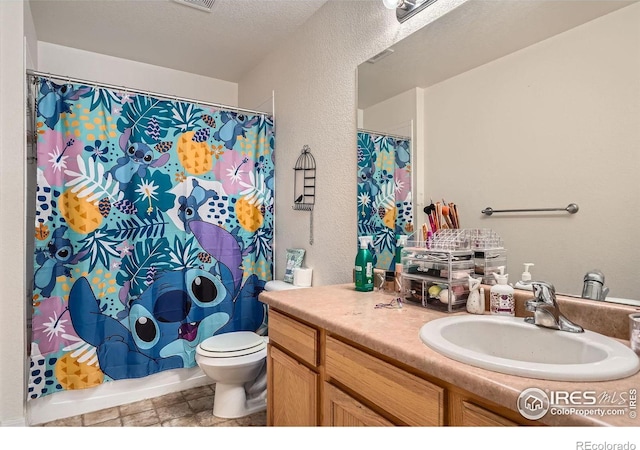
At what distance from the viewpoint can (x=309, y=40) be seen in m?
2.42

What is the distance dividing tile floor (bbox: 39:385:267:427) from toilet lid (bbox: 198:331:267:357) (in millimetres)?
398

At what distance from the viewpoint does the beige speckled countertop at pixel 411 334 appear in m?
0.70

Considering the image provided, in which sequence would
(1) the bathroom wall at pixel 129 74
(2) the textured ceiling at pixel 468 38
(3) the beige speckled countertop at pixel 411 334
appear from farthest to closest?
1. (1) the bathroom wall at pixel 129 74
2. (2) the textured ceiling at pixel 468 38
3. (3) the beige speckled countertop at pixel 411 334

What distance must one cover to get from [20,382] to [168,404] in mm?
785

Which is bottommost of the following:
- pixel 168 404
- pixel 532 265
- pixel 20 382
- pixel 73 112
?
pixel 168 404

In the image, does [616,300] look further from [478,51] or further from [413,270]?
[478,51]

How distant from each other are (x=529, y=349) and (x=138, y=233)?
2.17 m

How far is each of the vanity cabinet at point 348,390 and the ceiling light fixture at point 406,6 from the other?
4.71ft

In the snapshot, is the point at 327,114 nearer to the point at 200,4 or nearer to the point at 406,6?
the point at 406,6

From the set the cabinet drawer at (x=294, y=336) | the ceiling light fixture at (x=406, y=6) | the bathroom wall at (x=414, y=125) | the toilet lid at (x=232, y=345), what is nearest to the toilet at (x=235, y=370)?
the toilet lid at (x=232, y=345)

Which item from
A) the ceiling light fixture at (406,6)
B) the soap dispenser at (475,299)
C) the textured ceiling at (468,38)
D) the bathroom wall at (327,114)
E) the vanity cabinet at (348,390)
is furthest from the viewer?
the bathroom wall at (327,114)

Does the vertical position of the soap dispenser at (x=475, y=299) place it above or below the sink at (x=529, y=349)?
above

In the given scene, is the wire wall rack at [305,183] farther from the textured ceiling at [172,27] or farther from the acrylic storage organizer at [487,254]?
the acrylic storage organizer at [487,254]
